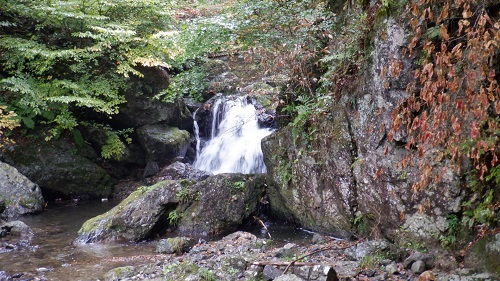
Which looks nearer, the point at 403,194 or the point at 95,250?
the point at 403,194

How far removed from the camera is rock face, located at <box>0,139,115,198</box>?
12.7 meters

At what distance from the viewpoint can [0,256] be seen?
809cm

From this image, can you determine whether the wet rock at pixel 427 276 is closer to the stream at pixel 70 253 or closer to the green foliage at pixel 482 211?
the green foliage at pixel 482 211

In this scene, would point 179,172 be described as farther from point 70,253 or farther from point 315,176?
point 315,176

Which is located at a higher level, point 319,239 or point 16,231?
point 16,231

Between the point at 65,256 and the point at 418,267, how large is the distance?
243 inches

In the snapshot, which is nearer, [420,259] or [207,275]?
[420,259]

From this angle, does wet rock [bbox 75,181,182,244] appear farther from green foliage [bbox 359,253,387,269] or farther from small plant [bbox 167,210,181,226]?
green foliage [bbox 359,253,387,269]

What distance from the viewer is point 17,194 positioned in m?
11.4

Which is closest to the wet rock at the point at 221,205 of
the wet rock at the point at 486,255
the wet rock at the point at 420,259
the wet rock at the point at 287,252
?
the wet rock at the point at 287,252

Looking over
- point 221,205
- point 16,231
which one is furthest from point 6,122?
point 221,205

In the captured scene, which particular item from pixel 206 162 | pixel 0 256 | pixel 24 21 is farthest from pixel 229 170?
pixel 24 21

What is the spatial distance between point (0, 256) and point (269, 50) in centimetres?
646

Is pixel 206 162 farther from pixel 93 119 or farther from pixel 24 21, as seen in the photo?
pixel 24 21
